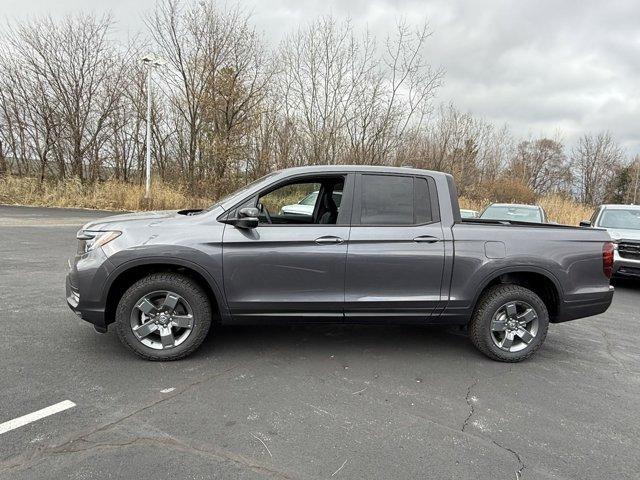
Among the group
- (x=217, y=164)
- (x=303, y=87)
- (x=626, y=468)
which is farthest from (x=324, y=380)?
(x=303, y=87)

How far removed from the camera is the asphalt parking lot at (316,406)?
8.51 ft

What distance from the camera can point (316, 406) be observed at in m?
3.28

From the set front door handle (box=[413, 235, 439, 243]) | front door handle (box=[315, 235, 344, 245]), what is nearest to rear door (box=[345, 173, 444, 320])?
front door handle (box=[413, 235, 439, 243])

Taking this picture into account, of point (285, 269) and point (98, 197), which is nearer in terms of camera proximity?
point (285, 269)

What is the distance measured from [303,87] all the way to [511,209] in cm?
1480

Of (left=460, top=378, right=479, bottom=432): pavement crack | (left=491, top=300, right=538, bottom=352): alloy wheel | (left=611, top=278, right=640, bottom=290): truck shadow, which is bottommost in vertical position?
(left=460, top=378, right=479, bottom=432): pavement crack

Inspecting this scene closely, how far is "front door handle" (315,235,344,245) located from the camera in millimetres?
3941

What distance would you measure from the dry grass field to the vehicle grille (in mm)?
12580

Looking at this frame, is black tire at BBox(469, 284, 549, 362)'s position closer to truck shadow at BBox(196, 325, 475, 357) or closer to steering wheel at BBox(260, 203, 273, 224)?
truck shadow at BBox(196, 325, 475, 357)

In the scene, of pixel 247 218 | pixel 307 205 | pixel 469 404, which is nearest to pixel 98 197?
pixel 307 205

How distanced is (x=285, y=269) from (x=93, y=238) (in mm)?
1768

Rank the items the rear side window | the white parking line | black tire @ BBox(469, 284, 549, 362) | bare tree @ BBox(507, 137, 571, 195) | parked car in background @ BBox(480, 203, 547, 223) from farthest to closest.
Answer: bare tree @ BBox(507, 137, 571, 195) → parked car in background @ BBox(480, 203, 547, 223) → black tire @ BBox(469, 284, 549, 362) → the rear side window → the white parking line

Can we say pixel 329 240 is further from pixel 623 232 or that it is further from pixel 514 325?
pixel 623 232

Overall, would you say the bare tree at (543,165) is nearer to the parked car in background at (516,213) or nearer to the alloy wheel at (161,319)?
the parked car in background at (516,213)
